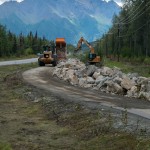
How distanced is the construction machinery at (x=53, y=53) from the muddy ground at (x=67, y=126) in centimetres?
2855

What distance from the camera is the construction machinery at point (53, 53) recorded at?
4819cm

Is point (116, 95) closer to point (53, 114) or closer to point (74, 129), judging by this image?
point (53, 114)

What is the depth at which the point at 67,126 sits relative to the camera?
13586 millimetres

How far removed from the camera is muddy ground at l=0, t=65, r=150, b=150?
1083 centimetres

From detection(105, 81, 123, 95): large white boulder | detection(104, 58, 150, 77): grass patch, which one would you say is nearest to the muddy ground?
detection(105, 81, 123, 95): large white boulder

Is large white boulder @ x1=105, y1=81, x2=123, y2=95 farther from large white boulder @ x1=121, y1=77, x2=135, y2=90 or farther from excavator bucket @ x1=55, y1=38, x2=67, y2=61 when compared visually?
excavator bucket @ x1=55, y1=38, x2=67, y2=61

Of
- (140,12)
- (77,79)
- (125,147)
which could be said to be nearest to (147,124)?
(125,147)

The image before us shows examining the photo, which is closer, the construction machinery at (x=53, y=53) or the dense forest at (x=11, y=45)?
the construction machinery at (x=53, y=53)

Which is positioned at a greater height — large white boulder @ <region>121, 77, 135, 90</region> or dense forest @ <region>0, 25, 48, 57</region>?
dense forest @ <region>0, 25, 48, 57</region>

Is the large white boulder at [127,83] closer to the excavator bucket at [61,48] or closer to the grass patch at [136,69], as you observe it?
→ the grass patch at [136,69]

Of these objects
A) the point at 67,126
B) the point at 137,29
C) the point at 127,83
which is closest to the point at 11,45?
the point at 137,29

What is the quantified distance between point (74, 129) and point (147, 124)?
2.26 metres

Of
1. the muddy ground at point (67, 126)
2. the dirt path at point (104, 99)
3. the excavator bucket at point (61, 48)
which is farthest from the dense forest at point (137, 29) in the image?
the muddy ground at point (67, 126)

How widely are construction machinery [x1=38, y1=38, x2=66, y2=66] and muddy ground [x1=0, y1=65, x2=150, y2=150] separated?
2855 centimetres
